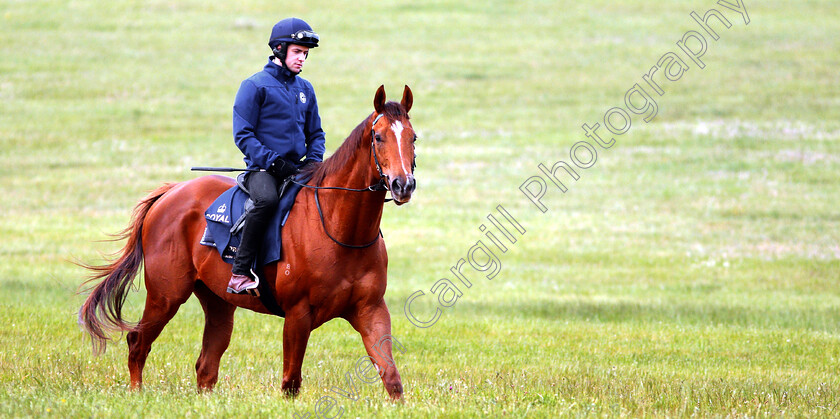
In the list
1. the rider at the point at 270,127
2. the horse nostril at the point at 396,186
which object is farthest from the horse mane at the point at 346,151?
the horse nostril at the point at 396,186

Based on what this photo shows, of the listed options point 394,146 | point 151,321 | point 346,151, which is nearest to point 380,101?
point 394,146

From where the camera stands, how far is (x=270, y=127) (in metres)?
7.90

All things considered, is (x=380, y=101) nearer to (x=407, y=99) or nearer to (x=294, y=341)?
(x=407, y=99)

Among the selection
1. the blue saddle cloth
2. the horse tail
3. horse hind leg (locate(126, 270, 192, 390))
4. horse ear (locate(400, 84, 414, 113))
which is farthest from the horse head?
the horse tail

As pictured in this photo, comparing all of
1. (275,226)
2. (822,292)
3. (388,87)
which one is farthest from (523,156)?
(275,226)

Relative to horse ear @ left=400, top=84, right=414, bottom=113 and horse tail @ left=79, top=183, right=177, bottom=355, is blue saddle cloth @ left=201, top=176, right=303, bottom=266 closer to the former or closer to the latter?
horse tail @ left=79, top=183, right=177, bottom=355

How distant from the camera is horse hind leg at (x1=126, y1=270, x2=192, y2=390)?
8.58 metres

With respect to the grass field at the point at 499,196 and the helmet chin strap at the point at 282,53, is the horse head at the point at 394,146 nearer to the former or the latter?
the helmet chin strap at the point at 282,53

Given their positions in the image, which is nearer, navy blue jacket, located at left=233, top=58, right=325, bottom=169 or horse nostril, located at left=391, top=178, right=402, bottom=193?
horse nostril, located at left=391, top=178, right=402, bottom=193

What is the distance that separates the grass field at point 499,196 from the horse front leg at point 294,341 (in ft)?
0.60

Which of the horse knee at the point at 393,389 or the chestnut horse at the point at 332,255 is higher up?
the chestnut horse at the point at 332,255

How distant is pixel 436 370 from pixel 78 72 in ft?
115

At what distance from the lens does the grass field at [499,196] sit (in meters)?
8.70

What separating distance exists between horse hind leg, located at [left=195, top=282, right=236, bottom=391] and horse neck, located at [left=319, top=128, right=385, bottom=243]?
2.14 metres
